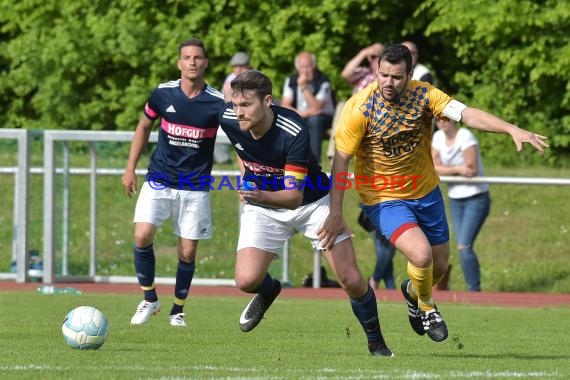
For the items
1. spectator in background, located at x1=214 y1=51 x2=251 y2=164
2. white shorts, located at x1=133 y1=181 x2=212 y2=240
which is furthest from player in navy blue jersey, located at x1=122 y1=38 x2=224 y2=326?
spectator in background, located at x1=214 y1=51 x2=251 y2=164

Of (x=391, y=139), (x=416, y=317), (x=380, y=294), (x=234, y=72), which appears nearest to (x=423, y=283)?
(x=416, y=317)

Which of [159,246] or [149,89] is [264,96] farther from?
[149,89]

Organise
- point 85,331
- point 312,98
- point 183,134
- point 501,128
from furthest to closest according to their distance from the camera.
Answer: point 312,98 < point 183,134 < point 85,331 < point 501,128

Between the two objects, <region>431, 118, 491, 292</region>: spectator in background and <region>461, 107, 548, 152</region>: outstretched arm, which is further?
<region>431, 118, 491, 292</region>: spectator in background

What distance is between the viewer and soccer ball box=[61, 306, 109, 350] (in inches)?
347

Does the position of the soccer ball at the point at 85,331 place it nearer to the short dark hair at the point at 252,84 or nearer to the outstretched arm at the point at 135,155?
the short dark hair at the point at 252,84

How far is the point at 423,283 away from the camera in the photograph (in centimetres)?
942

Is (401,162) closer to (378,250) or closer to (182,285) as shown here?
(182,285)

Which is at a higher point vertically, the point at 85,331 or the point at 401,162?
the point at 401,162

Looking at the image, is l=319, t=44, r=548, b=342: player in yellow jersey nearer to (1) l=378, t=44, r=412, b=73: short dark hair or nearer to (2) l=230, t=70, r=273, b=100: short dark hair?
(1) l=378, t=44, r=412, b=73: short dark hair

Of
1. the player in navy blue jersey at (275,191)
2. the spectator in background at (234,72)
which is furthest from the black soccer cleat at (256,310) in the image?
the spectator in background at (234,72)

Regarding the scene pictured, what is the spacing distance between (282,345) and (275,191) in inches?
51.7

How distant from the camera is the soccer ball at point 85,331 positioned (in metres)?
8.82

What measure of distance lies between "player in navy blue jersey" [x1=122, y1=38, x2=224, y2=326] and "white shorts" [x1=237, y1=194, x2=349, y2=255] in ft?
6.98
